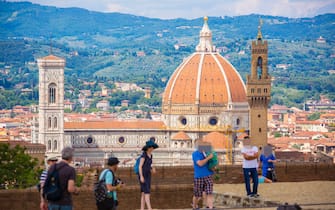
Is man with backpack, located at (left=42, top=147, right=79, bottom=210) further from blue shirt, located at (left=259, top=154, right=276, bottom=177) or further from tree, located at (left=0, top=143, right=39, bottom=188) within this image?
tree, located at (left=0, top=143, right=39, bottom=188)

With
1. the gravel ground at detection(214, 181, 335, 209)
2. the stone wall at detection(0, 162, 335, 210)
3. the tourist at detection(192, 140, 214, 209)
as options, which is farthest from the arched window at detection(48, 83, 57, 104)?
the tourist at detection(192, 140, 214, 209)

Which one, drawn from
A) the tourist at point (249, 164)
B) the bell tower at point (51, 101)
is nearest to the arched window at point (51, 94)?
the bell tower at point (51, 101)

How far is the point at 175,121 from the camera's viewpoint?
420ft

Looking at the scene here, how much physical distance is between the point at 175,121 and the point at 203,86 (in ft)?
14.7

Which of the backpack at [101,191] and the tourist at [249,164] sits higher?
the tourist at [249,164]

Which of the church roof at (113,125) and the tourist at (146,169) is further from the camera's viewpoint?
the church roof at (113,125)

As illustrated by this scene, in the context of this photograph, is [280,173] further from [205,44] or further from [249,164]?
[205,44]

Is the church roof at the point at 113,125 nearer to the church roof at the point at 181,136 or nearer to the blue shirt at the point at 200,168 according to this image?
the church roof at the point at 181,136

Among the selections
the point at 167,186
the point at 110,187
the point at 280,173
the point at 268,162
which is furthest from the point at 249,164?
the point at 110,187

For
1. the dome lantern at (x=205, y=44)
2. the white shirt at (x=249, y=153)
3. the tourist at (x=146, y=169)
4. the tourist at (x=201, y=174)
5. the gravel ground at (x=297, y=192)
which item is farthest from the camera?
the dome lantern at (x=205, y=44)

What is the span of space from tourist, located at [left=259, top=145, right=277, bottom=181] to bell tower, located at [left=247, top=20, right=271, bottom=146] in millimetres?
68685

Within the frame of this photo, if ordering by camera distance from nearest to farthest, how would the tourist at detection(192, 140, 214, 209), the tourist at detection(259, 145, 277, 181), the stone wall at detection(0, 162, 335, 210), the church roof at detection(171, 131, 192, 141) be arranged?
1. the tourist at detection(192, 140, 214, 209)
2. the stone wall at detection(0, 162, 335, 210)
3. the tourist at detection(259, 145, 277, 181)
4. the church roof at detection(171, 131, 192, 141)

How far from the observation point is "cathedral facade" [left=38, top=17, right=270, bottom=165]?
119 meters

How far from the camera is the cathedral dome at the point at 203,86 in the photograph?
421 ft
